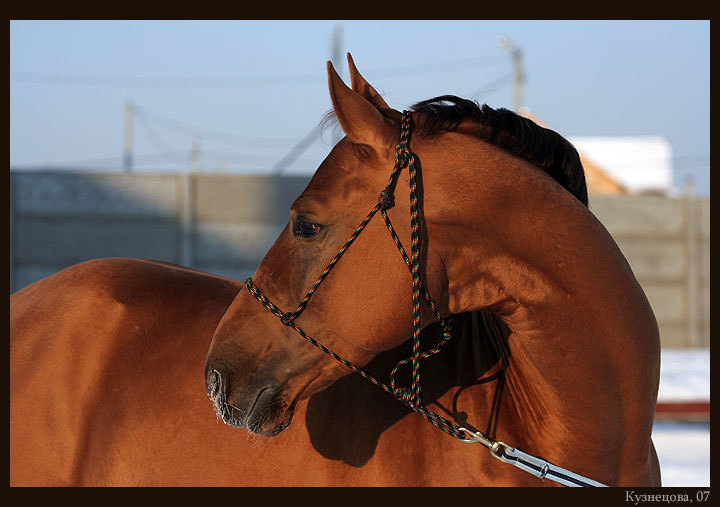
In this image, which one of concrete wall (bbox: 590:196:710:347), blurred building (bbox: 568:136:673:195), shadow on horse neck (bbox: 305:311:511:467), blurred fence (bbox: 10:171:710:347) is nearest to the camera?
shadow on horse neck (bbox: 305:311:511:467)

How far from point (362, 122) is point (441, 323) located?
0.56 meters

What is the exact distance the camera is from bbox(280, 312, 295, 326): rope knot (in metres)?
1.74

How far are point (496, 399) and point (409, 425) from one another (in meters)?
0.25

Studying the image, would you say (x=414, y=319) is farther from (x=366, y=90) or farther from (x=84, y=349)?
(x=84, y=349)

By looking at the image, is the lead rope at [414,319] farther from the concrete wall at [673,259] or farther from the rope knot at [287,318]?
the concrete wall at [673,259]

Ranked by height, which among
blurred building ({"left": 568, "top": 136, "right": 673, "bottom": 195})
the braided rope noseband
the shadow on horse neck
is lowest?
the shadow on horse neck

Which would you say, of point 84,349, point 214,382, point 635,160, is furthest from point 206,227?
point 635,160

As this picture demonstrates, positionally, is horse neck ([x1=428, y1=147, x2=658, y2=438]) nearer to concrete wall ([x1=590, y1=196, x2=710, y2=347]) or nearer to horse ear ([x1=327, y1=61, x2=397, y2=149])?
horse ear ([x1=327, y1=61, x2=397, y2=149])

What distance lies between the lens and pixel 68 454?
7.92 feet

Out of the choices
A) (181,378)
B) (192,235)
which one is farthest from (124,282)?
(192,235)

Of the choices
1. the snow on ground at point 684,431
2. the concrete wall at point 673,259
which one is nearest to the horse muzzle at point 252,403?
the snow on ground at point 684,431

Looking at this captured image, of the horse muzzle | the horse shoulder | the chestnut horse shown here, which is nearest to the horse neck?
the chestnut horse

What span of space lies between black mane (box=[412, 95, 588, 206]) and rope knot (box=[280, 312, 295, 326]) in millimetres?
588

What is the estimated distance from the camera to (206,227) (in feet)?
26.9
